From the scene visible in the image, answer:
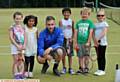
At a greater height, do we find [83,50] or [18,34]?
[18,34]

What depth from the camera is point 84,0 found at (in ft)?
105

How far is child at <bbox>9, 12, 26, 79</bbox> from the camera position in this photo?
6.89m

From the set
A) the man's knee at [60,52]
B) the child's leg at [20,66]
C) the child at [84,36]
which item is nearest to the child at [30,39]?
the child's leg at [20,66]

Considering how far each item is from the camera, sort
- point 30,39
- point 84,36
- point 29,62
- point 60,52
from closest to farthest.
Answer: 1. point 60,52
2. point 30,39
3. point 29,62
4. point 84,36

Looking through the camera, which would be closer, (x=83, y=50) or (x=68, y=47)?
(x=83, y=50)

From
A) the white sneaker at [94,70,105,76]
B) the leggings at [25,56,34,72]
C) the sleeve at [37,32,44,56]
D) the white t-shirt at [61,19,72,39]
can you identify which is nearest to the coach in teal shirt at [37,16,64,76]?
the sleeve at [37,32,44,56]

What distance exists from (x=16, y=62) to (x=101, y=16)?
1.67 metres

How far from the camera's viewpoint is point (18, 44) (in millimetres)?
6922

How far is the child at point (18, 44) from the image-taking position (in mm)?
6891

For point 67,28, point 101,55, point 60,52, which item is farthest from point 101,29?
point 60,52

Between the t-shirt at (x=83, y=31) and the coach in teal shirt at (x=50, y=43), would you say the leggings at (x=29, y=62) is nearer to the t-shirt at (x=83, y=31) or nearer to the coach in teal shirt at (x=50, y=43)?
the coach in teal shirt at (x=50, y=43)

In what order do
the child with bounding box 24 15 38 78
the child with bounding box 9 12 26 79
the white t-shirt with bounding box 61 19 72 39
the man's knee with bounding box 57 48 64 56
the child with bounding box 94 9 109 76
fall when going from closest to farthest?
the child with bounding box 9 12 26 79 → the man's knee with bounding box 57 48 64 56 → the child with bounding box 24 15 38 78 → the child with bounding box 94 9 109 76 → the white t-shirt with bounding box 61 19 72 39

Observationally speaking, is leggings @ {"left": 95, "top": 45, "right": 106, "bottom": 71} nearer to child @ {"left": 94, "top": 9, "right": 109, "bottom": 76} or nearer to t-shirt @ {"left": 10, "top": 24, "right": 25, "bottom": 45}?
child @ {"left": 94, "top": 9, "right": 109, "bottom": 76}

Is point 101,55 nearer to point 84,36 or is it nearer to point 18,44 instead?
point 84,36
